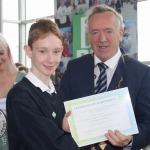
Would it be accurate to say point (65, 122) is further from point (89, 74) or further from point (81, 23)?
point (81, 23)

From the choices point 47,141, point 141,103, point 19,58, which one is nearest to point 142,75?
point 141,103

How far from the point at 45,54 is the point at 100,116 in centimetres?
55

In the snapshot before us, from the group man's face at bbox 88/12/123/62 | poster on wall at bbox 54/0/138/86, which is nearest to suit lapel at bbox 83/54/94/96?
man's face at bbox 88/12/123/62

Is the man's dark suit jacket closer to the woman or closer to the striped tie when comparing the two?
the striped tie

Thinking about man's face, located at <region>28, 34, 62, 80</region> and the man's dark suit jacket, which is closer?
man's face, located at <region>28, 34, 62, 80</region>

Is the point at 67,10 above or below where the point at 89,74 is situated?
above

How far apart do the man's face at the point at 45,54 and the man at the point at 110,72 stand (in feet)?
1.46

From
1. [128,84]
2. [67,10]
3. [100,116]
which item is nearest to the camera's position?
[100,116]

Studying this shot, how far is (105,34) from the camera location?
7.57ft

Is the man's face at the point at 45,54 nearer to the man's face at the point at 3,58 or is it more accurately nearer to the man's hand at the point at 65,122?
the man's hand at the point at 65,122

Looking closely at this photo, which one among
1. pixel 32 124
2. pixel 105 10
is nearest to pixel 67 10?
pixel 105 10

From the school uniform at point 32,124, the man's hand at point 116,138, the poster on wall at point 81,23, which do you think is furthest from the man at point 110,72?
the poster on wall at point 81,23

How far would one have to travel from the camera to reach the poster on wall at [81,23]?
5.11 m

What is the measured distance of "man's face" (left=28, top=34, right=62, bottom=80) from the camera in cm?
188
